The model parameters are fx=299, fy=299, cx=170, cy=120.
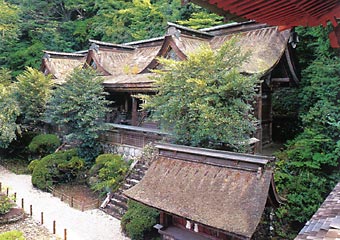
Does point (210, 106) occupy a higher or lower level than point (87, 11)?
lower

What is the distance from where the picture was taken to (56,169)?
50.6ft

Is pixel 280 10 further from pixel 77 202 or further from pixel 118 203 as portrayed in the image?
pixel 77 202

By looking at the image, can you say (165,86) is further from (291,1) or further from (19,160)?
(19,160)

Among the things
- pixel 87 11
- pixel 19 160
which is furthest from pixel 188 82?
pixel 87 11

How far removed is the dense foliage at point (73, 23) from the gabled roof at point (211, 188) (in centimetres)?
1549

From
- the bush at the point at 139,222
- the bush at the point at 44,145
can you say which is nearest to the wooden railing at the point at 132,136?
the bush at the point at 139,222

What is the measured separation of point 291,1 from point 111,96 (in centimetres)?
1804

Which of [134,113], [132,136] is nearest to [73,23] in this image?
[134,113]

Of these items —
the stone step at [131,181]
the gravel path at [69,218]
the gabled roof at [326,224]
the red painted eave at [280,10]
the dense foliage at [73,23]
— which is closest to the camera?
the red painted eave at [280,10]

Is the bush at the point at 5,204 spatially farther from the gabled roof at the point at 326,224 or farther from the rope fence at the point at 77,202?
the gabled roof at the point at 326,224

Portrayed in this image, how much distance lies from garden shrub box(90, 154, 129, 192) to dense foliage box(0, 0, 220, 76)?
12.4 metres

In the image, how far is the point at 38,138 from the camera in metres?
19.0

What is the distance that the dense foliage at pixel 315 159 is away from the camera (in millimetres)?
9680

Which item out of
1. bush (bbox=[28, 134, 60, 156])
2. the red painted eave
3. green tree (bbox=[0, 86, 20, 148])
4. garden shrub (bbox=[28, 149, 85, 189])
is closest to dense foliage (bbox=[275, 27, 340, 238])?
the red painted eave
